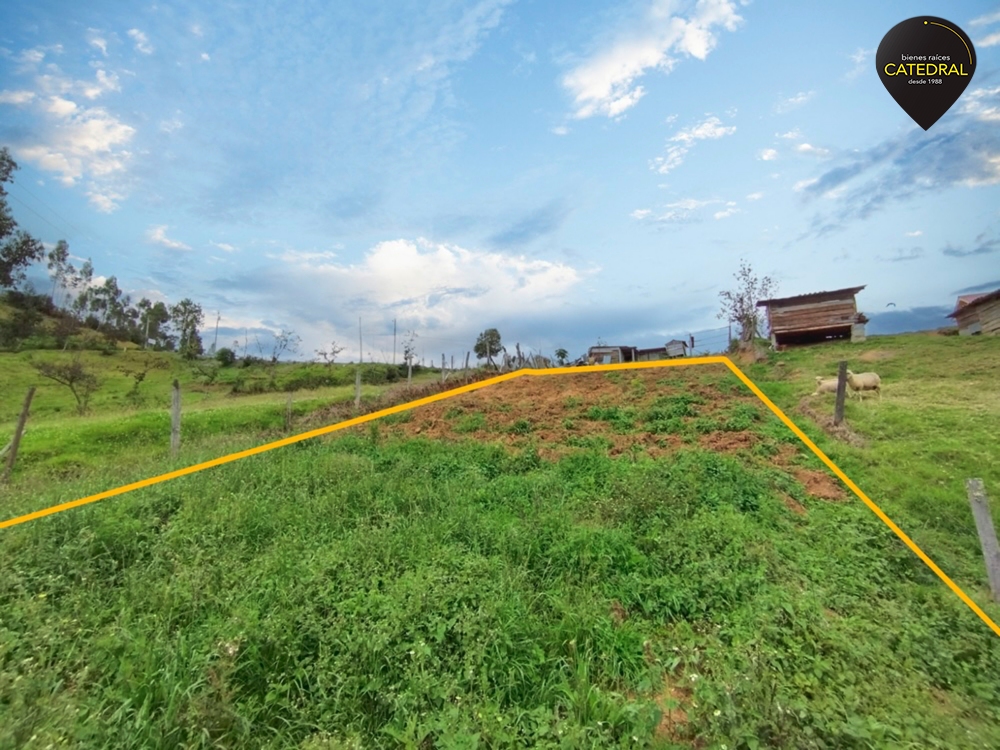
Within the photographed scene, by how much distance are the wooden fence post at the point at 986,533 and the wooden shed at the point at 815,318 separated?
10.4 feet

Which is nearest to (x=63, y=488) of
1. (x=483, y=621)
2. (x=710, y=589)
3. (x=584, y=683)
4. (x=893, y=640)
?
(x=483, y=621)

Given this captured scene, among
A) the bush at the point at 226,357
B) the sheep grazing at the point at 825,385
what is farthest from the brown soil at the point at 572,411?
the bush at the point at 226,357

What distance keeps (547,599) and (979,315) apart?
6.50 m

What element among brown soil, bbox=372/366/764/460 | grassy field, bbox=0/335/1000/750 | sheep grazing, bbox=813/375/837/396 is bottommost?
grassy field, bbox=0/335/1000/750

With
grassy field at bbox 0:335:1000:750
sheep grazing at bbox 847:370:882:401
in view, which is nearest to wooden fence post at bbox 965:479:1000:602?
grassy field at bbox 0:335:1000:750

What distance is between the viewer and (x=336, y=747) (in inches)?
110

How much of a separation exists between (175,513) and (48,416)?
15743 mm

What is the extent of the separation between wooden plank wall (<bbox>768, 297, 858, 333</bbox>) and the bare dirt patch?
7.28ft

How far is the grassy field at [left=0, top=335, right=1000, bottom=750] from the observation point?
2.96 m

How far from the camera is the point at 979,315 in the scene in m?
5.69

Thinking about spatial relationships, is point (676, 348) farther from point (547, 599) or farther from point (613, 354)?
point (547, 599)

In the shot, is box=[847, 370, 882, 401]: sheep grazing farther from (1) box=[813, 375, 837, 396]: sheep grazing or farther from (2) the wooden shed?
(2) the wooden shed

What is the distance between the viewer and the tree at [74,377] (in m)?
17.2

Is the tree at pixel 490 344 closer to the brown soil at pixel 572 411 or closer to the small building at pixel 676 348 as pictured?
the brown soil at pixel 572 411
